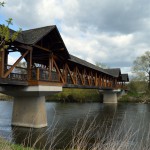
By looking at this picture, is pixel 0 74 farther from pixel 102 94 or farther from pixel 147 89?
pixel 147 89

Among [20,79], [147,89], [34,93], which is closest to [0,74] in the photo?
[20,79]

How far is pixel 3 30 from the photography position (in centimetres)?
511

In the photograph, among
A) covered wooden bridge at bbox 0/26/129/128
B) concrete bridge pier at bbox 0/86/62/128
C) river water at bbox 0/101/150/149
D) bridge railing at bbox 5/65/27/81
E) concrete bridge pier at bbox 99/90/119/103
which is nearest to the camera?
river water at bbox 0/101/150/149

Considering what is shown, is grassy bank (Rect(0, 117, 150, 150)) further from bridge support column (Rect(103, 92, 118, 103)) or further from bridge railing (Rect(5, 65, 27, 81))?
bridge support column (Rect(103, 92, 118, 103))

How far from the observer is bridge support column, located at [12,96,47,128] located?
16.9 metres

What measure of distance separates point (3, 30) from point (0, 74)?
8.81 meters

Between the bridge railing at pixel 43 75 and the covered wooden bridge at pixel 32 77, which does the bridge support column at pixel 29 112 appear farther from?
the bridge railing at pixel 43 75

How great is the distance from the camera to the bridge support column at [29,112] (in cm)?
1686

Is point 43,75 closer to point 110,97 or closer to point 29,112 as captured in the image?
point 29,112

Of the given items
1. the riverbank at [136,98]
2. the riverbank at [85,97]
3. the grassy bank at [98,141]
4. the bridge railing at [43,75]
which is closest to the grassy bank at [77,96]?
the riverbank at [85,97]

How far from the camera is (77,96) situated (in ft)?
179

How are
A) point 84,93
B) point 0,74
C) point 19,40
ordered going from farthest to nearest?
point 84,93 → point 19,40 → point 0,74

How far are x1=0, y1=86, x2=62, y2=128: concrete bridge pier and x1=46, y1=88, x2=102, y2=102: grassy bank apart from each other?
36243 mm

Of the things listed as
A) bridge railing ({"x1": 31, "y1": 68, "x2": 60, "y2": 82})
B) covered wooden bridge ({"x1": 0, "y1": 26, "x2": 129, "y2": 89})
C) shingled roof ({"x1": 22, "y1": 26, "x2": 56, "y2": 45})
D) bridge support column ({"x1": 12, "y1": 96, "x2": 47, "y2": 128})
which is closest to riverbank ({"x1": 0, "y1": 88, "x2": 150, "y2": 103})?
covered wooden bridge ({"x1": 0, "y1": 26, "x2": 129, "y2": 89})
